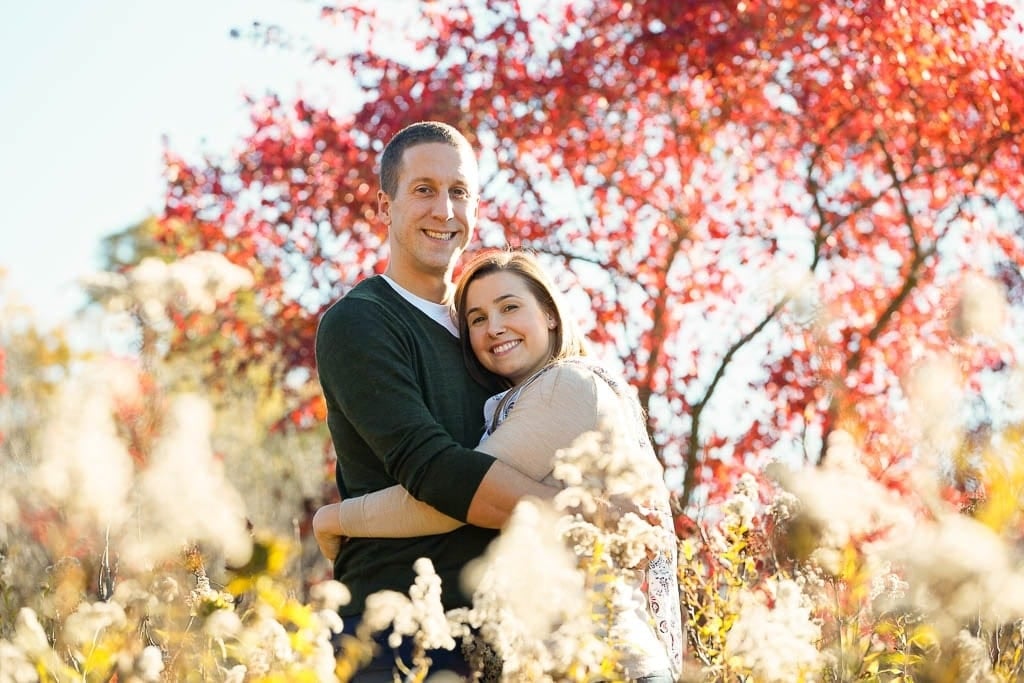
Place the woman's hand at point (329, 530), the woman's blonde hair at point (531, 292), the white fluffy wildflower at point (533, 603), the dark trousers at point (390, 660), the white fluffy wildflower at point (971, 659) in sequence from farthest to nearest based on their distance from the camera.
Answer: the woman's blonde hair at point (531, 292)
the woman's hand at point (329, 530)
the dark trousers at point (390, 660)
the white fluffy wildflower at point (971, 659)
the white fluffy wildflower at point (533, 603)

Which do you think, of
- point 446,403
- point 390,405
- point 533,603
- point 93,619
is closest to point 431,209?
point 446,403

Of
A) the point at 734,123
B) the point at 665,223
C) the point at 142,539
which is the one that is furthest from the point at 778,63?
the point at 142,539

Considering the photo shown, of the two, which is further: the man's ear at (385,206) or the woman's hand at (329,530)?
the man's ear at (385,206)

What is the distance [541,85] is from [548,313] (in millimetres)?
3221

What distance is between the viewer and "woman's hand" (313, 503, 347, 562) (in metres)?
3.14

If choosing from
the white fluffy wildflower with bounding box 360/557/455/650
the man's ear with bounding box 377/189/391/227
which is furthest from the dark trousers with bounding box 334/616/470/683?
the man's ear with bounding box 377/189/391/227

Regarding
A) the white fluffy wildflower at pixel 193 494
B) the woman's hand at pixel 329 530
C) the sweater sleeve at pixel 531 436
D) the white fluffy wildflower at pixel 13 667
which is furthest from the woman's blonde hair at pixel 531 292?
the white fluffy wildflower at pixel 13 667

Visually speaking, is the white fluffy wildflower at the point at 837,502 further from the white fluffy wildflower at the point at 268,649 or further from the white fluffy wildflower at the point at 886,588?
the white fluffy wildflower at the point at 268,649

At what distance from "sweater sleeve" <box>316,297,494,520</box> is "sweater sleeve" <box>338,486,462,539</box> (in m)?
0.05

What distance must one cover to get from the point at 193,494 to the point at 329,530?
0.83 metres

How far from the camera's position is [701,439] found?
20.2 ft

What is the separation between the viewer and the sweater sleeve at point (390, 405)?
2.84 m

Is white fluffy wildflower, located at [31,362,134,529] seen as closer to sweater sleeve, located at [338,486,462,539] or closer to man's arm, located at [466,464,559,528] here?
sweater sleeve, located at [338,486,462,539]

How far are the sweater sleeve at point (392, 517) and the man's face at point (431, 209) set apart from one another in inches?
24.5
